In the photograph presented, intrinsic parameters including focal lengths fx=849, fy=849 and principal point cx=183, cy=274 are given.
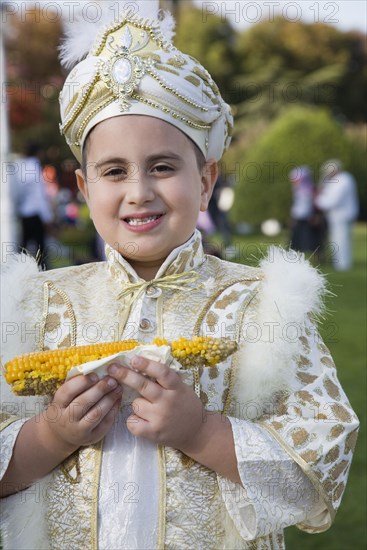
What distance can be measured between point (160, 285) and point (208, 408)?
1.15 feet

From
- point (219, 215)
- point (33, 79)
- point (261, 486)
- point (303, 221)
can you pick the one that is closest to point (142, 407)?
point (261, 486)

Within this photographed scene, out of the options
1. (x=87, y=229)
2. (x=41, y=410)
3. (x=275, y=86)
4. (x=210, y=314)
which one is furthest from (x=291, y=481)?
(x=275, y=86)

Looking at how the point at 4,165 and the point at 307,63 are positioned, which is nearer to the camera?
the point at 4,165

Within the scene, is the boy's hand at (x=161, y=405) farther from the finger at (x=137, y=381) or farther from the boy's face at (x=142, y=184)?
the boy's face at (x=142, y=184)

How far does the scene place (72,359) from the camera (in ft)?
6.32

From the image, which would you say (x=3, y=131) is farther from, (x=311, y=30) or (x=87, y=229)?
(x=311, y=30)

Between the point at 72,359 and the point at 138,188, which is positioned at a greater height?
the point at 138,188

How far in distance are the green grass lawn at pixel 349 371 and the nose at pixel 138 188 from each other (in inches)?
18.5

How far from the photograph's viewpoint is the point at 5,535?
7.36 ft

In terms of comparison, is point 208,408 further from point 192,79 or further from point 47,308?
point 192,79

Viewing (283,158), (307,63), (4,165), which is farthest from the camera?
(307,63)

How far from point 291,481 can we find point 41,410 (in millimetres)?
662

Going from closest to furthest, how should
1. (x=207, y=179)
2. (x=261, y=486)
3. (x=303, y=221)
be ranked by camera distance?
1. (x=261, y=486)
2. (x=207, y=179)
3. (x=303, y=221)

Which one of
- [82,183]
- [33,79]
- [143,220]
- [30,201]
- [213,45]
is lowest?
[143,220]
